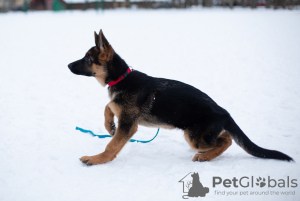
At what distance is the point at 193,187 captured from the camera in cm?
353

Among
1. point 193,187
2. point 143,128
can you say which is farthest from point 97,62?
point 193,187

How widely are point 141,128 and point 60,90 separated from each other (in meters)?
3.83

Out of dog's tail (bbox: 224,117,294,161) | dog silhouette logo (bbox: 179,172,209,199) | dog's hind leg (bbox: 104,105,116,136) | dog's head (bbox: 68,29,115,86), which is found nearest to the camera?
dog silhouette logo (bbox: 179,172,209,199)

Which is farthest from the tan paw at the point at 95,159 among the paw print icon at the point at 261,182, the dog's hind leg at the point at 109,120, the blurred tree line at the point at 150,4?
the blurred tree line at the point at 150,4

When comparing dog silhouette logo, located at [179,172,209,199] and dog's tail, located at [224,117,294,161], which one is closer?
dog silhouette logo, located at [179,172,209,199]

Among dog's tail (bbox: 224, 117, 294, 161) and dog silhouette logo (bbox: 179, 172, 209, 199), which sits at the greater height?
dog's tail (bbox: 224, 117, 294, 161)

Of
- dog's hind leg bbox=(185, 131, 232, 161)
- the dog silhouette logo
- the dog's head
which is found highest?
the dog's head

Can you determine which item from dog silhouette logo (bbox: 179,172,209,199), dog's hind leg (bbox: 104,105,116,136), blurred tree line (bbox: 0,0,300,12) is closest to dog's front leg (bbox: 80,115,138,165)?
dog's hind leg (bbox: 104,105,116,136)

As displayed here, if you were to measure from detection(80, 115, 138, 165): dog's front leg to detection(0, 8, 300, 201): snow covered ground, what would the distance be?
13 centimetres

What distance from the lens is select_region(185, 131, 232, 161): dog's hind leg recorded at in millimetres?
4172

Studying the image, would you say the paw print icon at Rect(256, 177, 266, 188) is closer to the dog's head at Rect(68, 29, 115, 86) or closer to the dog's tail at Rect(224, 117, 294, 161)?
the dog's tail at Rect(224, 117, 294, 161)

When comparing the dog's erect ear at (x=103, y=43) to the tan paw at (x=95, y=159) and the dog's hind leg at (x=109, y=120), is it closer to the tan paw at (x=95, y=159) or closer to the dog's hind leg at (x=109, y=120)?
the dog's hind leg at (x=109, y=120)

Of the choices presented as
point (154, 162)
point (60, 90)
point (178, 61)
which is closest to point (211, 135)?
point (154, 162)

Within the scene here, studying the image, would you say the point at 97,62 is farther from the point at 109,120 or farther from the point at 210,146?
the point at 210,146
